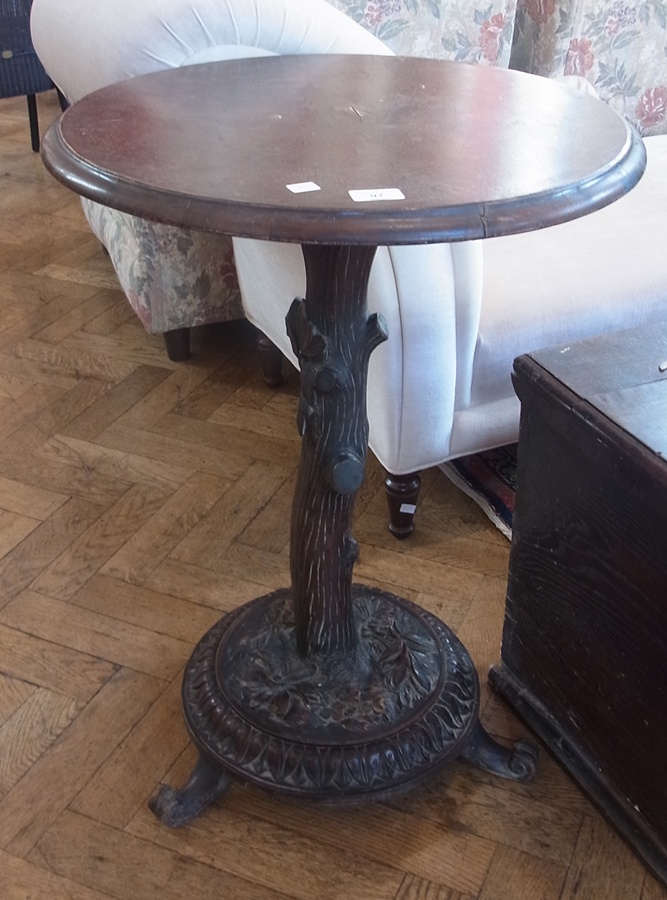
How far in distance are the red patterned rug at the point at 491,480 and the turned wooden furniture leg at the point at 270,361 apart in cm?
39

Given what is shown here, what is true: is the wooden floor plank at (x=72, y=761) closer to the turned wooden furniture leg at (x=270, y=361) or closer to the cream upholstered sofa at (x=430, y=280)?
the cream upholstered sofa at (x=430, y=280)

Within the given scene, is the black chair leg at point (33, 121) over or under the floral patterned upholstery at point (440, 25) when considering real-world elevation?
under

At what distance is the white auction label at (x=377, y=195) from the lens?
65cm

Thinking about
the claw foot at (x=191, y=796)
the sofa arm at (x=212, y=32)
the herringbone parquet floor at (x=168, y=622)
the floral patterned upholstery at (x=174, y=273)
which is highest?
the sofa arm at (x=212, y=32)

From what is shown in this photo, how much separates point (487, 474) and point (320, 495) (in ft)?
2.03

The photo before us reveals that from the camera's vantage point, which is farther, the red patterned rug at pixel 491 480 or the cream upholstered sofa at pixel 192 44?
the red patterned rug at pixel 491 480

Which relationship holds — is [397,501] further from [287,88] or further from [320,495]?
[287,88]

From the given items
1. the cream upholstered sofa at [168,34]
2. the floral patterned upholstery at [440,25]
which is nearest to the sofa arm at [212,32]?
the cream upholstered sofa at [168,34]

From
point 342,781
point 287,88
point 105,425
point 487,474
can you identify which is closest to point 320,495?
point 342,781

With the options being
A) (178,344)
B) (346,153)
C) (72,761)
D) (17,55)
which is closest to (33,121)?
(17,55)

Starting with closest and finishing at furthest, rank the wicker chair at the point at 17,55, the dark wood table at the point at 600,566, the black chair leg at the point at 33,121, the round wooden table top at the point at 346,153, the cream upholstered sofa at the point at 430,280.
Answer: the round wooden table top at the point at 346,153 < the dark wood table at the point at 600,566 < the cream upholstered sofa at the point at 430,280 < the wicker chair at the point at 17,55 < the black chair leg at the point at 33,121

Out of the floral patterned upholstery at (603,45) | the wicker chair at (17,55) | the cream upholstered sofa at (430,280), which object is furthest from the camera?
the wicker chair at (17,55)

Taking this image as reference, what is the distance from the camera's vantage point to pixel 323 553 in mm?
967

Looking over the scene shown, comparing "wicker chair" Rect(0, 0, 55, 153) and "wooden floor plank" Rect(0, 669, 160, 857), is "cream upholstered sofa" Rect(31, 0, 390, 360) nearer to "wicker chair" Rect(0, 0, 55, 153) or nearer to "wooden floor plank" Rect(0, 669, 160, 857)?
"wooden floor plank" Rect(0, 669, 160, 857)
